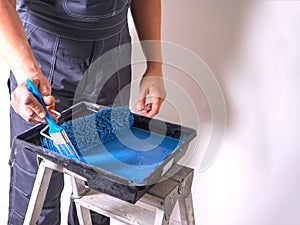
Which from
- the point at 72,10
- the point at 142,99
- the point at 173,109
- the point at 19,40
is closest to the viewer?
the point at 19,40

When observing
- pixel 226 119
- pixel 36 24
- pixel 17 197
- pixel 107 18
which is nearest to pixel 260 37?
pixel 226 119

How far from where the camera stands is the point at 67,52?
2.94ft

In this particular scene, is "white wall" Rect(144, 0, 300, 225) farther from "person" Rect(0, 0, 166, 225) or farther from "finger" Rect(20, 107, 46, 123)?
"finger" Rect(20, 107, 46, 123)

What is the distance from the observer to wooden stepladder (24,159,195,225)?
745 millimetres

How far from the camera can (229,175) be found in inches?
44.3

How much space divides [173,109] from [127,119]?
1.06ft

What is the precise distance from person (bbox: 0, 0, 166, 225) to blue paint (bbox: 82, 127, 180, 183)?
0.45ft

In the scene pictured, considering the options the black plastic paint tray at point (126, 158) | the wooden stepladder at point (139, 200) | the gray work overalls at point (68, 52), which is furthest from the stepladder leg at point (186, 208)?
the gray work overalls at point (68, 52)

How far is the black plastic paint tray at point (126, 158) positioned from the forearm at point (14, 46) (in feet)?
0.37

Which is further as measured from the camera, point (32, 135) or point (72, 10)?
point (72, 10)

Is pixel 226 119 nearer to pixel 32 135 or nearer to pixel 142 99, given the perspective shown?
pixel 142 99

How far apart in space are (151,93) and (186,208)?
11.6 inches

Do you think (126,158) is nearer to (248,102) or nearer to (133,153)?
(133,153)

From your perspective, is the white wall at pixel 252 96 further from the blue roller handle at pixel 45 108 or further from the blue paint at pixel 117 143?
the blue roller handle at pixel 45 108
